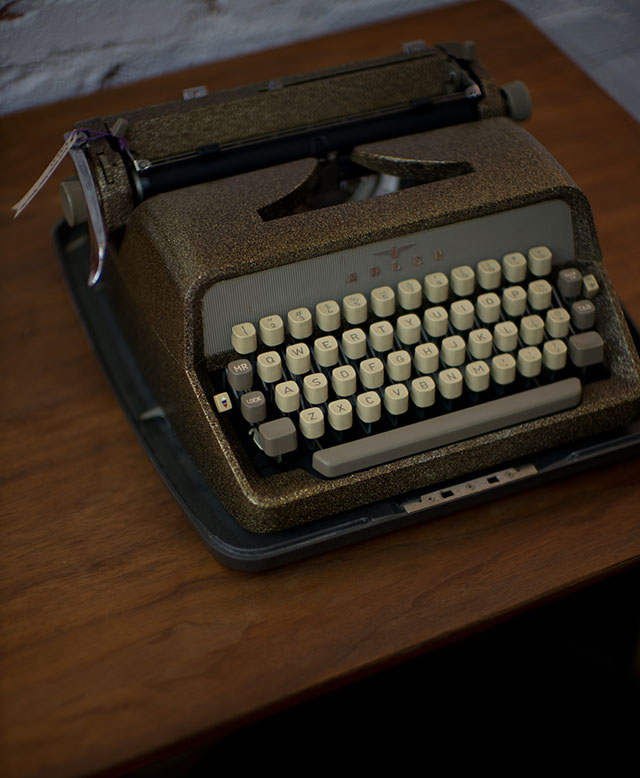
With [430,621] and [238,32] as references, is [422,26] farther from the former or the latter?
[430,621]

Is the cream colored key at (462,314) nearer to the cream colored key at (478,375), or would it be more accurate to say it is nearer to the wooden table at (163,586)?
the cream colored key at (478,375)

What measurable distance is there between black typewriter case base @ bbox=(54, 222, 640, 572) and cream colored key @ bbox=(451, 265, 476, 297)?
0.20 meters

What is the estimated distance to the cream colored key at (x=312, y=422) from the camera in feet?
3.01

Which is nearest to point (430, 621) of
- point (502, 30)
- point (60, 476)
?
point (60, 476)

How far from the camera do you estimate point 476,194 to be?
998 millimetres

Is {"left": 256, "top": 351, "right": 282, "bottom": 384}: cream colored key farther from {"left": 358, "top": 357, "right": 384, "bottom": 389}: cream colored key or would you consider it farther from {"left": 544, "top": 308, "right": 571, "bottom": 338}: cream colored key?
{"left": 544, "top": 308, "right": 571, "bottom": 338}: cream colored key

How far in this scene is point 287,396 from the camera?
92cm

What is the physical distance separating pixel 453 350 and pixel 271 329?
201mm

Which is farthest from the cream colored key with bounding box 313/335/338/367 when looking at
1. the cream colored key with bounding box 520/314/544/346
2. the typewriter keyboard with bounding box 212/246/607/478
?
the cream colored key with bounding box 520/314/544/346

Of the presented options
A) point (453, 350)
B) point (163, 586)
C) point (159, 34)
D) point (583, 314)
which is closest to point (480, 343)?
point (453, 350)

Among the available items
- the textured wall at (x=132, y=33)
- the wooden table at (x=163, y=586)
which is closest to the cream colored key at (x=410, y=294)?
the wooden table at (x=163, y=586)

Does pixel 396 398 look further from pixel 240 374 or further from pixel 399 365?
Result: pixel 240 374

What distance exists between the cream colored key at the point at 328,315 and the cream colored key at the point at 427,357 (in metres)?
0.10

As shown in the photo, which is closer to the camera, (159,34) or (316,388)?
(316,388)
